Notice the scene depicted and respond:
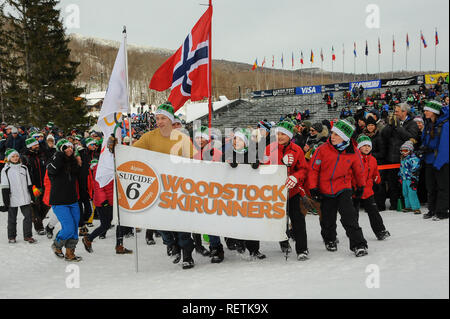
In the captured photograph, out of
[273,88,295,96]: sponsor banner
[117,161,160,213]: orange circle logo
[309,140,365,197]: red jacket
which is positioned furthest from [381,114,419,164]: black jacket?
[273,88,295,96]: sponsor banner

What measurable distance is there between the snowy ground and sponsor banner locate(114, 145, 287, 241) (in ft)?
1.98

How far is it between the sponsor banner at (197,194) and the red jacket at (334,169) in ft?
1.86

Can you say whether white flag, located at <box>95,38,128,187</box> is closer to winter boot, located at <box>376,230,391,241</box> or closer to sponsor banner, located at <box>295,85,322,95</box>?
winter boot, located at <box>376,230,391,241</box>

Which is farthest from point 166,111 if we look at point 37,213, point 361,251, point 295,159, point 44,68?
point 44,68

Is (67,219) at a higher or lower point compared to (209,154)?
lower

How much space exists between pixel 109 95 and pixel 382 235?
4.70m

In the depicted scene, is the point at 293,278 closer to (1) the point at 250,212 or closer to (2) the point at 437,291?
(1) the point at 250,212

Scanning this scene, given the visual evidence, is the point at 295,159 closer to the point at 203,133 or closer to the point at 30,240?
the point at 203,133

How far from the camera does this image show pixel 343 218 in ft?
17.0

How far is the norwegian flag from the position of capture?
789cm

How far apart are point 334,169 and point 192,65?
3.90 metres

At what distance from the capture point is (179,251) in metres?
6.04

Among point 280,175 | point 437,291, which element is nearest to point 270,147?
point 280,175

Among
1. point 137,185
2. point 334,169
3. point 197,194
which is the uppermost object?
point 334,169
